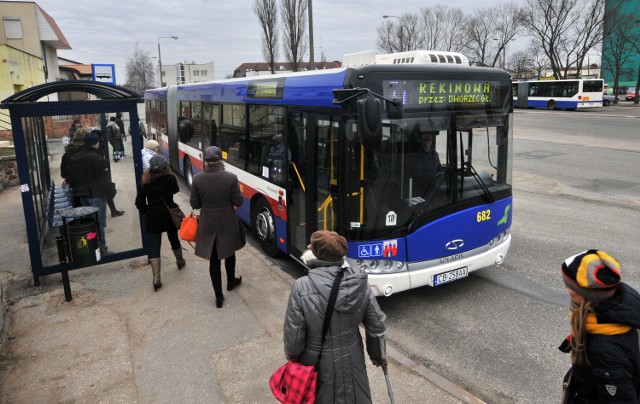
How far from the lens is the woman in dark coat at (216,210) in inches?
212

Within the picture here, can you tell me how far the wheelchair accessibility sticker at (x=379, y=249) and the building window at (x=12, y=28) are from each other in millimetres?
47818

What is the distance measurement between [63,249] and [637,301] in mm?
5754

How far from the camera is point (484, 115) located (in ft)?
19.2

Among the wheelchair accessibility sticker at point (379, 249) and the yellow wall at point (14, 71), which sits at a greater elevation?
the yellow wall at point (14, 71)

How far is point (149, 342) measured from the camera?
4.88 m

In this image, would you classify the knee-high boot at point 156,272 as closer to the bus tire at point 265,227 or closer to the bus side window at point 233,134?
the bus tire at point 265,227

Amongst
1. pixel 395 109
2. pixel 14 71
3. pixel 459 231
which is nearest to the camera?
pixel 395 109

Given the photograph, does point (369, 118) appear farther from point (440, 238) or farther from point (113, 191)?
point (113, 191)

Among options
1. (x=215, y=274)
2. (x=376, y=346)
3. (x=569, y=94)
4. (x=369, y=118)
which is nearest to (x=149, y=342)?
(x=215, y=274)

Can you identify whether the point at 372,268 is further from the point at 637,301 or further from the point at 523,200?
the point at 523,200

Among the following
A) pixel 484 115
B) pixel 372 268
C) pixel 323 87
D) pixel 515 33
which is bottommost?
pixel 372 268

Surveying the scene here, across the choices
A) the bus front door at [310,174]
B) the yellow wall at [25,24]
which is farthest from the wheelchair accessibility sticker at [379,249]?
the yellow wall at [25,24]

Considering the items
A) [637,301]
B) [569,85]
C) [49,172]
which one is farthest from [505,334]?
[569,85]

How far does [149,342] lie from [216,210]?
61.2 inches
